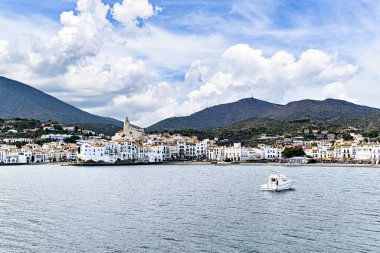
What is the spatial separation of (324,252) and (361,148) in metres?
73.0

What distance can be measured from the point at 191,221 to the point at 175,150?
8598 centimetres

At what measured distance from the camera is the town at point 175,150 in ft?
286

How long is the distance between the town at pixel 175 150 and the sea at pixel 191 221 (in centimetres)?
5496

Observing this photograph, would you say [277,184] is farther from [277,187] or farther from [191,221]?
[191,221]

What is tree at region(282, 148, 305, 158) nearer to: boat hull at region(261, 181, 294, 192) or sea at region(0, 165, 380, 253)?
boat hull at region(261, 181, 294, 192)

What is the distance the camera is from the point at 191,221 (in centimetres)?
2122

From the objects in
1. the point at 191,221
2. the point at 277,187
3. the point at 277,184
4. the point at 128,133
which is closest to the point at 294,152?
the point at 128,133

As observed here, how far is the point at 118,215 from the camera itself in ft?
75.5

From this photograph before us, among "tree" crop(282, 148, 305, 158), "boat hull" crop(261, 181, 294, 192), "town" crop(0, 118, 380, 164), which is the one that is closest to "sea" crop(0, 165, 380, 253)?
"boat hull" crop(261, 181, 294, 192)

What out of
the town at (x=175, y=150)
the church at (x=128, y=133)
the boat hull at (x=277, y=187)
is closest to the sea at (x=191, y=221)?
the boat hull at (x=277, y=187)

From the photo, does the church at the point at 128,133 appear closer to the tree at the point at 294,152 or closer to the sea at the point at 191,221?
the tree at the point at 294,152

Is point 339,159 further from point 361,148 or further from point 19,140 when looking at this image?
point 19,140

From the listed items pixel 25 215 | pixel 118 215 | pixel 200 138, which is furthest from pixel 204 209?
pixel 200 138

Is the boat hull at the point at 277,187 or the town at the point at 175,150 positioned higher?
the town at the point at 175,150
